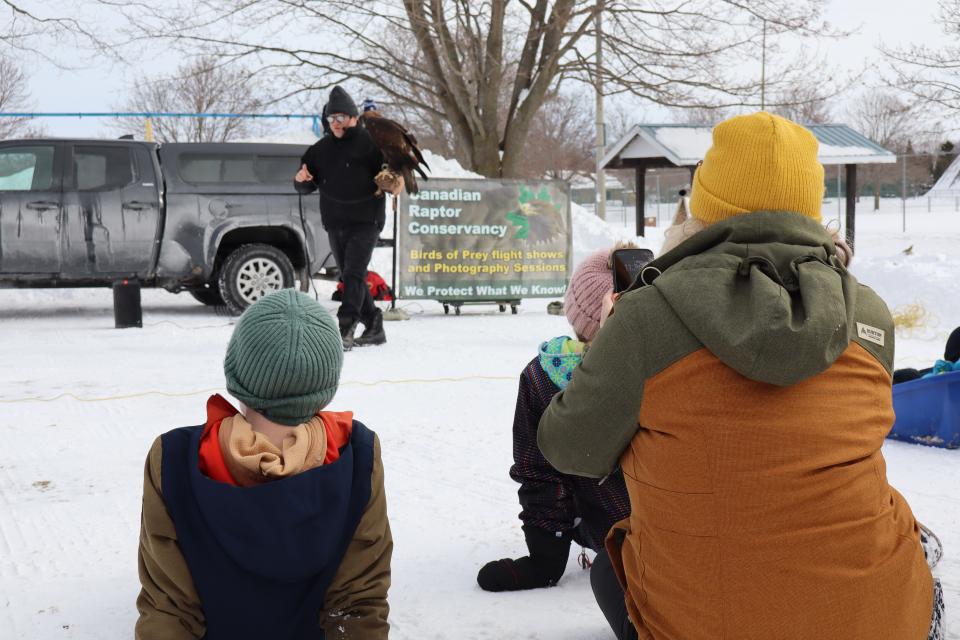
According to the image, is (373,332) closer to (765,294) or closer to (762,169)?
(762,169)

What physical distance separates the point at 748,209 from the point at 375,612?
1.14m

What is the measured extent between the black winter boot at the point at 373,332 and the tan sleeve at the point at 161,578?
6311mm

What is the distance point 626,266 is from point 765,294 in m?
0.89

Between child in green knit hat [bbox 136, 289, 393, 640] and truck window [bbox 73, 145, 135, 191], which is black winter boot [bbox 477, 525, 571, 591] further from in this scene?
truck window [bbox 73, 145, 135, 191]

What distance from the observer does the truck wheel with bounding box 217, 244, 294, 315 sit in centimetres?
1033

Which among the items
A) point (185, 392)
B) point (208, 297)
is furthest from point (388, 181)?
point (208, 297)

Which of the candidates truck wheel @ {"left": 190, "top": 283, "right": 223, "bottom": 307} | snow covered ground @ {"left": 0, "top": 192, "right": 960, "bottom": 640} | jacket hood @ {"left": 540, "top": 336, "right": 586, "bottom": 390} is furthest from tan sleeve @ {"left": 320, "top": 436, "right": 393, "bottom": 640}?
truck wheel @ {"left": 190, "top": 283, "right": 223, "bottom": 307}

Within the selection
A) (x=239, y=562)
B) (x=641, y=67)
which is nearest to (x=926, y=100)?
(x=641, y=67)

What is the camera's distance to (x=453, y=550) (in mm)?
3447

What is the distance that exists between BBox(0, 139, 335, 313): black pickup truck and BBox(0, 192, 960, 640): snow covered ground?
576 millimetres

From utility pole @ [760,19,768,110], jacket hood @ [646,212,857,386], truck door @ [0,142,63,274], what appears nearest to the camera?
jacket hood @ [646,212,857,386]

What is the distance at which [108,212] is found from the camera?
10141mm

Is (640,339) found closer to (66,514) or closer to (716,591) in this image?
(716,591)

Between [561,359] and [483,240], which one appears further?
[483,240]
